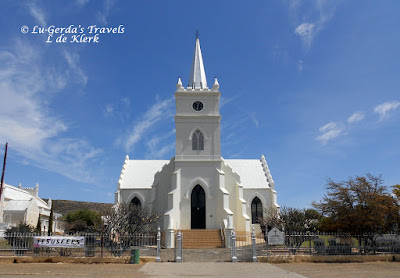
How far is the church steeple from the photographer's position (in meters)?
34.7

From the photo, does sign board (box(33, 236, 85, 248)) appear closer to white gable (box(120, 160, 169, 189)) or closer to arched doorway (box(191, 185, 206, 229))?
arched doorway (box(191, 185, 206, 229))

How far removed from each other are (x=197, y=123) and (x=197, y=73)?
18.4 feet

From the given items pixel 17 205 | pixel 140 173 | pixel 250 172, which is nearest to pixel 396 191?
pixel 250 172

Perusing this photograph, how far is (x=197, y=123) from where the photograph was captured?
3322cm

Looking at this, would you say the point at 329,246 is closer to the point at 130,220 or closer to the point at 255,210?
the point at 255,210

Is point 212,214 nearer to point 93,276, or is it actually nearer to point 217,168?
point 217,168

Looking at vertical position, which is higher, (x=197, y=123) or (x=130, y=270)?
(x=197, y=123)

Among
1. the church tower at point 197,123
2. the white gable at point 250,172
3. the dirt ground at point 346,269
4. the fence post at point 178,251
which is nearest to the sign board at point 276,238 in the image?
the dirt ground at point 346,269

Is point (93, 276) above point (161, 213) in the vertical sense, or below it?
below

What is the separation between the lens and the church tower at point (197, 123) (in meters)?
32.6

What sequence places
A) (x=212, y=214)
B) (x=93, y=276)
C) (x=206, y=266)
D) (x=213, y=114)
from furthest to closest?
1. (x=213, y=114)
2. (x=212, y=214)
3. (x=206, y=266)
4. (x=93, y=276)

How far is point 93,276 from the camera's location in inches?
581

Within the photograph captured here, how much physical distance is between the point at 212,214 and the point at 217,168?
423 cm

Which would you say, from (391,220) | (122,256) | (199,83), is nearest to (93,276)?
(122,256)
